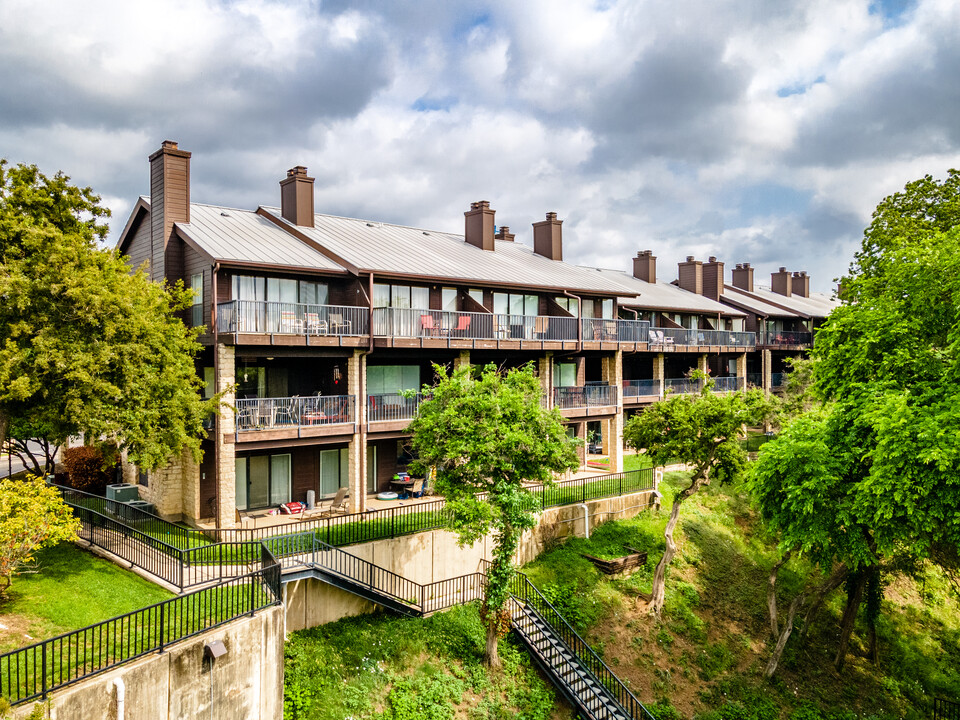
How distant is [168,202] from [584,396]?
18539mm

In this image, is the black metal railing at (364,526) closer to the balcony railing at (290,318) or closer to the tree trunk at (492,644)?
the tree trunk at (492,644)

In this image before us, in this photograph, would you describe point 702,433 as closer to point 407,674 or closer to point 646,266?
point 407,674

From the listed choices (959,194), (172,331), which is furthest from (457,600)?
(959,194)

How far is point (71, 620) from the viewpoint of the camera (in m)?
13.8

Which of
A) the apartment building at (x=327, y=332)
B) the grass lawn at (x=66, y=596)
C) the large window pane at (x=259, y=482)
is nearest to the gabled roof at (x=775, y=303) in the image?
the apartment building at (x=327, y=332)

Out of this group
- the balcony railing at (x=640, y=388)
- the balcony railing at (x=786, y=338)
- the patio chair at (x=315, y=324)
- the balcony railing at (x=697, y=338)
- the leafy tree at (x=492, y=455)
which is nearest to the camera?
the leafy tree at (x=492, y=455)

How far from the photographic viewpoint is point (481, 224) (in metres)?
35.5

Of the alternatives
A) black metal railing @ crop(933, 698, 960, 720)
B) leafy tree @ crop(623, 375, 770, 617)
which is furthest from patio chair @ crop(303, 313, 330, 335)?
black metal railing @ crop(933, 698, 960, 720)

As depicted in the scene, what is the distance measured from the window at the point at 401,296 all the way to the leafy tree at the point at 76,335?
8.99m

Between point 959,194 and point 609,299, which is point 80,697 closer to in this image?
point 609,299

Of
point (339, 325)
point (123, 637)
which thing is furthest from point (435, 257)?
point (123, 637)

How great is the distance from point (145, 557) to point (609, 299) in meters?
24.6

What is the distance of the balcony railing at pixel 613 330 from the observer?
3094cm

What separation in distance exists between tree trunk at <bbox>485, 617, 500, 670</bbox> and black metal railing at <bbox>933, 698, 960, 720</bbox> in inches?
570
